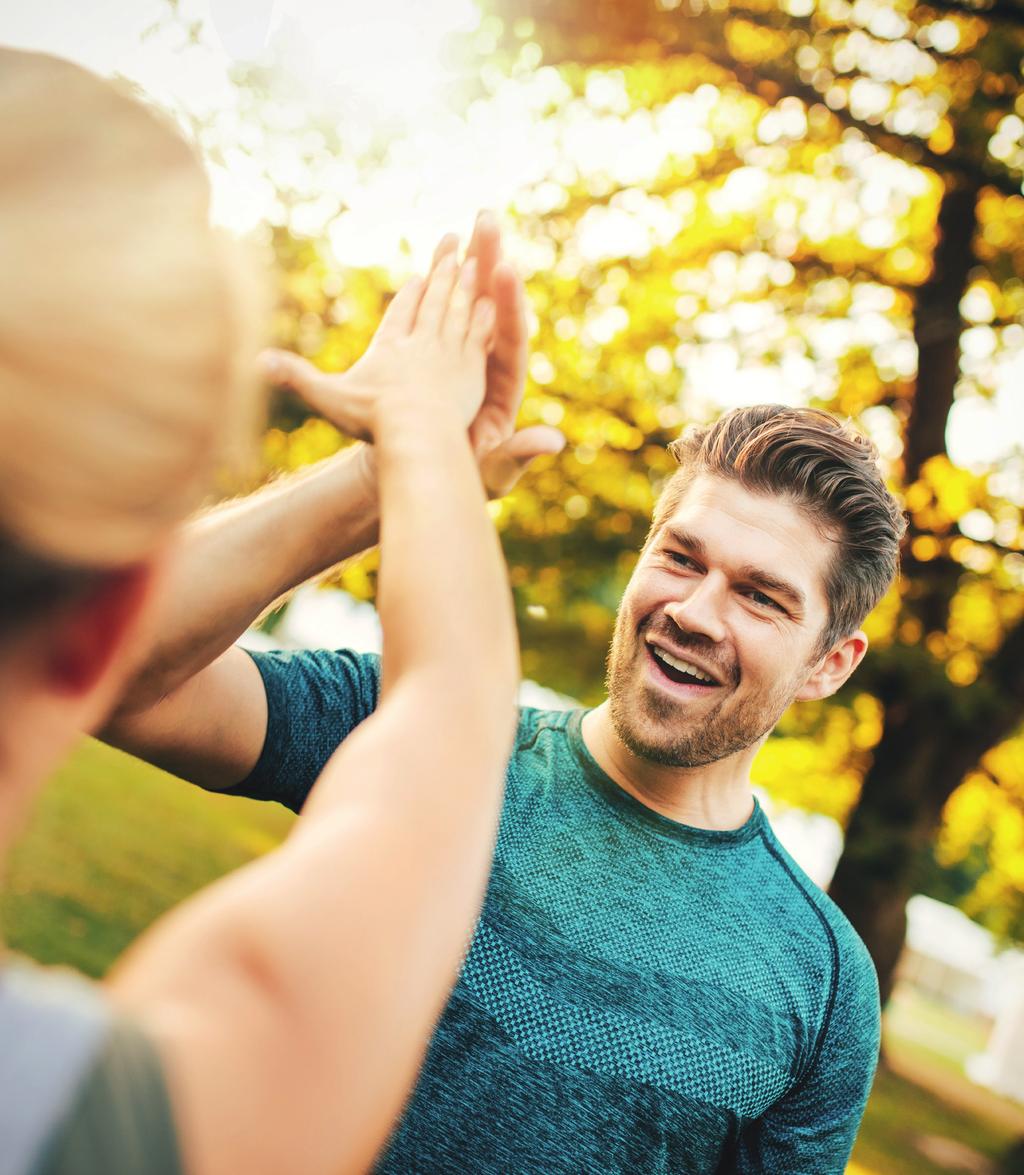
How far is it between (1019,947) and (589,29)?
11313mm

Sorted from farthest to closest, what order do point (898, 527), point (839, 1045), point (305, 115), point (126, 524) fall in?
1. point (305, 115)
2. point (898, 527)
3. point (839, 1045)
4. point (126, 524)

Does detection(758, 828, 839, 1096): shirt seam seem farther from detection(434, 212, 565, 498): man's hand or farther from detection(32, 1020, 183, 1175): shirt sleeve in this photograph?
detection(32, 1020, 183, 1175): shirt sleeve

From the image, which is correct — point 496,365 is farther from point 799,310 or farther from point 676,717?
point 799,310

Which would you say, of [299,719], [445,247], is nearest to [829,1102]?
[299,719]

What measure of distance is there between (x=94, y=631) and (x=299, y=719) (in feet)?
4.47

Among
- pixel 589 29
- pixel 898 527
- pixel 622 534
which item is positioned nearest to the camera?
pixel 898 527

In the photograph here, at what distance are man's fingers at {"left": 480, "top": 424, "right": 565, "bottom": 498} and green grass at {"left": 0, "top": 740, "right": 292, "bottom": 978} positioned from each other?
678 centimetres

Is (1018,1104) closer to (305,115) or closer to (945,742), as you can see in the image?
(945,742)

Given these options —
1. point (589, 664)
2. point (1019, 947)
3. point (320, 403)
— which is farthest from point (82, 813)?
point (320, 403)

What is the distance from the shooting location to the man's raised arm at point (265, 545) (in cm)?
147

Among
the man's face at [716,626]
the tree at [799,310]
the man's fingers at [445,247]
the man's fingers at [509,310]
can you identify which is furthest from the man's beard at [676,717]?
the tree at [799,310]

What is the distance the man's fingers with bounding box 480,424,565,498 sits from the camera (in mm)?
1426

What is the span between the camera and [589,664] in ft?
33.7

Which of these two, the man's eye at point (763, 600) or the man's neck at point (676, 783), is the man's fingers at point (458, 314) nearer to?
the man's neck at point (676, 783)
